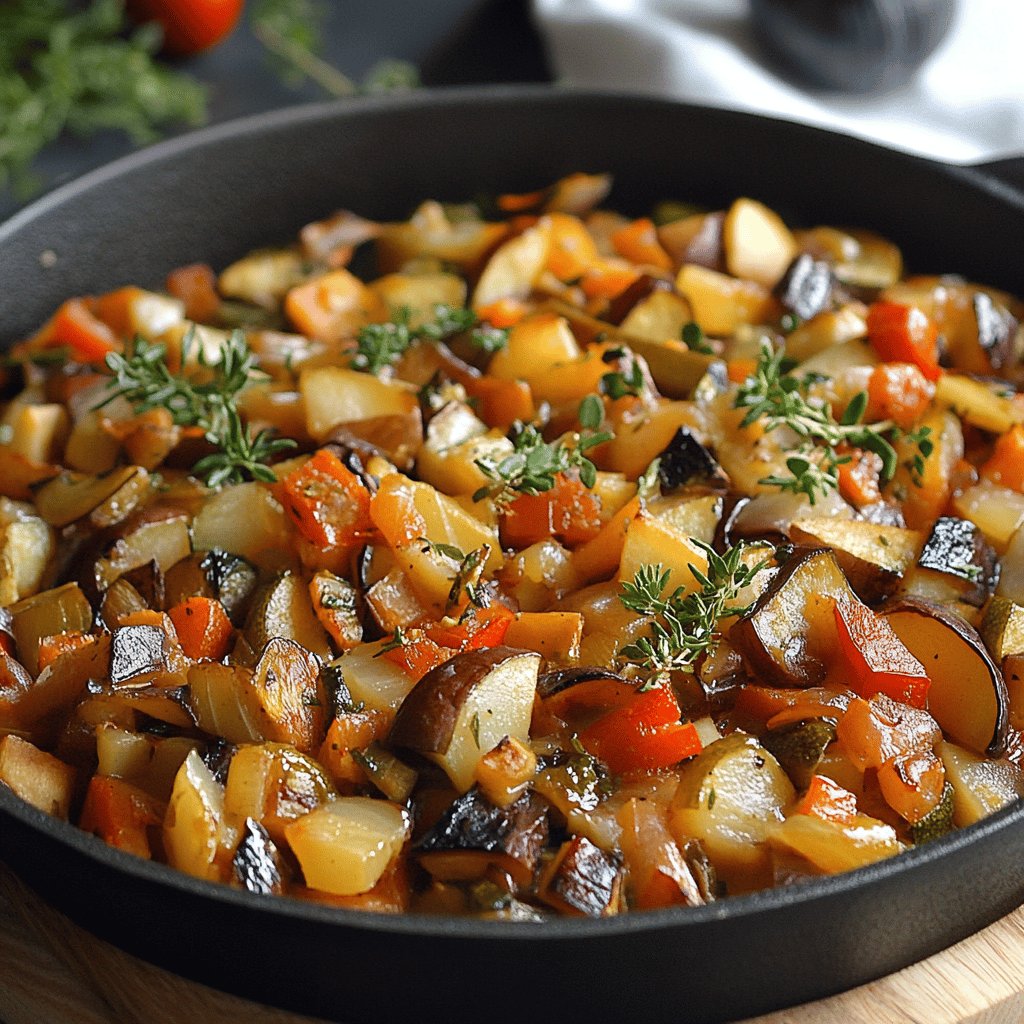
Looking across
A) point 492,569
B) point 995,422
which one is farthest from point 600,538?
point 995,422

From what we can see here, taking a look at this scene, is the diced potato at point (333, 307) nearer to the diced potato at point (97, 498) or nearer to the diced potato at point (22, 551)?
the diced potato at point (97, 498)

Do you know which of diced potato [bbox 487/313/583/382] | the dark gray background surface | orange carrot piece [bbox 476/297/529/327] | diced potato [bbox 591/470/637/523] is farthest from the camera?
the dark gray background surface

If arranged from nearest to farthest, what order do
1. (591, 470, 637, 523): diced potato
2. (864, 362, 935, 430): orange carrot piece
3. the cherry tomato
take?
1. (591, 470, 637, 523): diced potato
2. (864, 362, 935, 430): orange carrot piece
3. the cherry tomato

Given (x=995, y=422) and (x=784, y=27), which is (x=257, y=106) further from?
(x=995, y=422)

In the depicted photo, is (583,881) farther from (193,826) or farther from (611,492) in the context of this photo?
(611,492)

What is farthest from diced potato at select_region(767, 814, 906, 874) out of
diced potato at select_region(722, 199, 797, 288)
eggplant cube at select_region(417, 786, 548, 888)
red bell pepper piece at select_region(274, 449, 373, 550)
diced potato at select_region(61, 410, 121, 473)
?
diced potato at select_region(722, 199, 797, 288)

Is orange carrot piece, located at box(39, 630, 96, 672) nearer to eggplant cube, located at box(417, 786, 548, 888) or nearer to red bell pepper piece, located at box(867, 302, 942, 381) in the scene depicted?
eggplant cube, located at box(417, 786, 548, 888)

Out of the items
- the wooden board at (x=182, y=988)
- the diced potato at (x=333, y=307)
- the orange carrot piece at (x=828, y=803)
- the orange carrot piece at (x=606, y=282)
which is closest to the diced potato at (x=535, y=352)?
the orange carrot piece at (x=606, y=282)

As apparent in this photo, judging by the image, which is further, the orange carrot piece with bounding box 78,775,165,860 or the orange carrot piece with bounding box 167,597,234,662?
the orange carrot piece with bounding box 167,597,234,662
